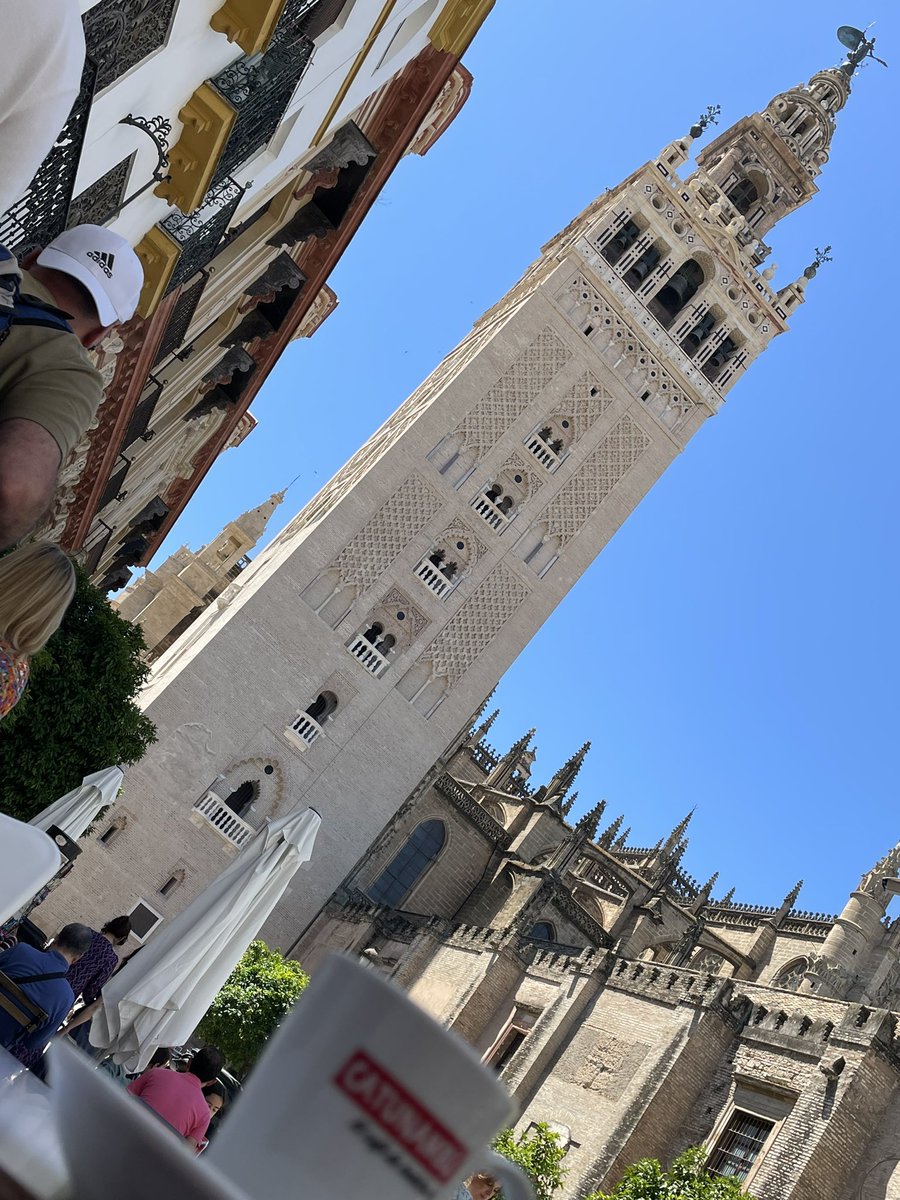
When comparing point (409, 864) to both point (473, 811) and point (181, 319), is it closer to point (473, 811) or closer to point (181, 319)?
point (473, 811)

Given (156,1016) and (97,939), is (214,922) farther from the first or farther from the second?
(97,939)

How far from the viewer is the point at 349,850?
22766mm

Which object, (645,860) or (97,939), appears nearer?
(97,939)

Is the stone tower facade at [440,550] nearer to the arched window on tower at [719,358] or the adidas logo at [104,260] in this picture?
the arched window on tower at [719,358]

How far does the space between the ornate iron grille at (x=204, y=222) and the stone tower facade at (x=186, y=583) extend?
19866 mm

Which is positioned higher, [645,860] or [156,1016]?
[645,860]

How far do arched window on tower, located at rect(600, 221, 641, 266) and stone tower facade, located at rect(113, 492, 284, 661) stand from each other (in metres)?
13.5

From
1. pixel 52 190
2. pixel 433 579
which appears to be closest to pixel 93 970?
pixel 52 190

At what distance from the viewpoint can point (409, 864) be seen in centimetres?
3042

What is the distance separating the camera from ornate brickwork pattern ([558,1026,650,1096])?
18375 millimetres

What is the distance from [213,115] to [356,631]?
54.0ft

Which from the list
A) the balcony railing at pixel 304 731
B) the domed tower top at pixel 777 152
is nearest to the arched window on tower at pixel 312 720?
the balcony railing at pixel 304 731

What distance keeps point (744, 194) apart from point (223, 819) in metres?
25.5

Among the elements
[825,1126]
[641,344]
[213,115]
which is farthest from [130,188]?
[641,344]
